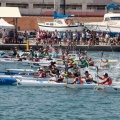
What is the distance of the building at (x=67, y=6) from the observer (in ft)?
312

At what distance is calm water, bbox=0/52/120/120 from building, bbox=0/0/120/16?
51.3 meters

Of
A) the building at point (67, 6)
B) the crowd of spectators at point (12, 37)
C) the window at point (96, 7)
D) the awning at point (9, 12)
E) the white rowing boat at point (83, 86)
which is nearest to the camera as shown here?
the white rowing boat at point (83, 86)

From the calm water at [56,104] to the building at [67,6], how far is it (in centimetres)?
5132

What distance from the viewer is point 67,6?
97.8 m

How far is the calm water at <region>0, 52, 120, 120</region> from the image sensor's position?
35562mm

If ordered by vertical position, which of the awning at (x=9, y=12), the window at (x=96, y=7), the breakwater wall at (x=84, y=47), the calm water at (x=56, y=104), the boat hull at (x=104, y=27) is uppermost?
the window at (x=96, y=7)

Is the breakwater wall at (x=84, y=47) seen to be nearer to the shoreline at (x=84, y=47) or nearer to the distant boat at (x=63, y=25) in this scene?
the shoreline at (x=84, y=47)

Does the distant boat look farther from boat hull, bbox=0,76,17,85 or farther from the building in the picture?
boat hull, bbox=0,76,17,85

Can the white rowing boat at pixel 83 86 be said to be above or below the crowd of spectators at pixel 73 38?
below

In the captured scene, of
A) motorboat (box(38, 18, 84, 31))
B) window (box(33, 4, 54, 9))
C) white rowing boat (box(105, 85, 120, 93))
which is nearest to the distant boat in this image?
motorboat (box(38, 18, 84, 31))

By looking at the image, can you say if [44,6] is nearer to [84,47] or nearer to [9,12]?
[9,12]

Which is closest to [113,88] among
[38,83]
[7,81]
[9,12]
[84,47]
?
[38,83]

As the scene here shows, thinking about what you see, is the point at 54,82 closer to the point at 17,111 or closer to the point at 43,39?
the point at 17,111

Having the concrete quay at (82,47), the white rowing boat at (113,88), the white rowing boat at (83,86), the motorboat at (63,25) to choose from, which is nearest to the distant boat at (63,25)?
the motorboat at (63,25)
